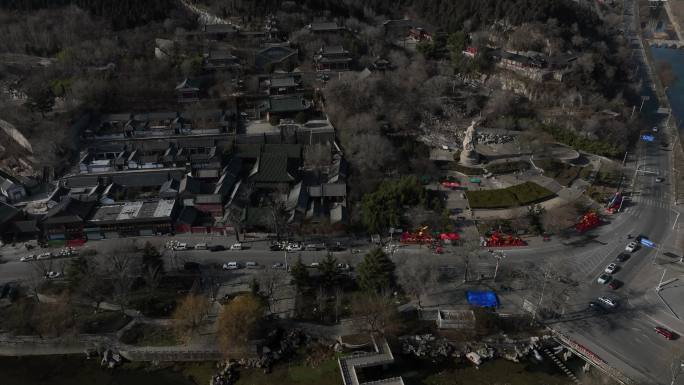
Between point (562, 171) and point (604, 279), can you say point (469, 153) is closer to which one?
point (562, 171)

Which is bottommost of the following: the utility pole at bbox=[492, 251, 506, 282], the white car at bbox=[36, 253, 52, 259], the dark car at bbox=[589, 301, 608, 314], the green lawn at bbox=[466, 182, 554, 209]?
the white car at bbox=[36, 253, 52, 259]

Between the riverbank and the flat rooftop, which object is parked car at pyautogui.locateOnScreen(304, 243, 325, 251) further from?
the flat rooftop

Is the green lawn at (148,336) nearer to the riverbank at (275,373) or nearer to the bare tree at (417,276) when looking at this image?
the riverbank at (275,373)

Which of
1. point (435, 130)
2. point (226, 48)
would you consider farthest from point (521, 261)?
point (226, 48)

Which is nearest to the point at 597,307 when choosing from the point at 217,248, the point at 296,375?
the point at 296,375

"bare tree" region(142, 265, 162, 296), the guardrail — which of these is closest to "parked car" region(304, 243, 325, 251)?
"bare tree" region(142, 265, 162, 296)

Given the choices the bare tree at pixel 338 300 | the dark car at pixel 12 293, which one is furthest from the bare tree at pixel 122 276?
the bare tree at pixel 338 300

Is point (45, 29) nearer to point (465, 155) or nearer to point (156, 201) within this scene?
point (156, 201)
